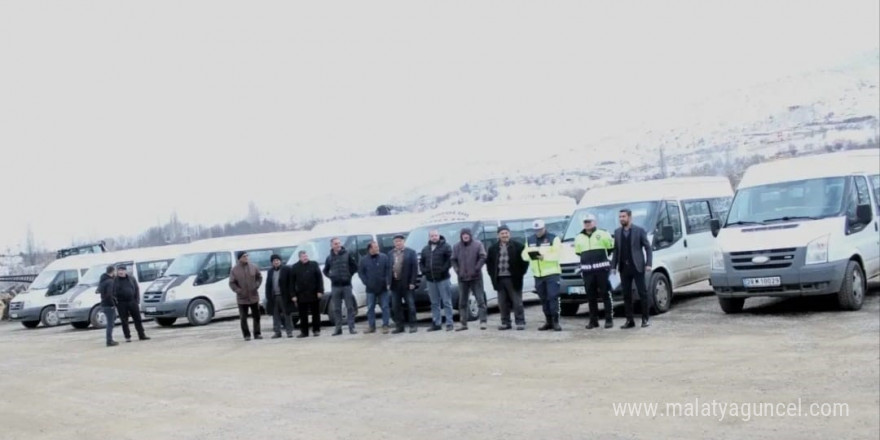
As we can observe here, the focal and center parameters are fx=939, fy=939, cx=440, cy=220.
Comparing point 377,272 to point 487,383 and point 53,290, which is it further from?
point 53,290

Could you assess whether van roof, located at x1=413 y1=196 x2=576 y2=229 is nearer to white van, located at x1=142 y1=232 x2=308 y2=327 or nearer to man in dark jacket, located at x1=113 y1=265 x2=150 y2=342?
white van, located at x1=142 y1=232 x2=308 y2=327

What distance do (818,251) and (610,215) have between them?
4.06 metres

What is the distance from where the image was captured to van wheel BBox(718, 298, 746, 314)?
14.4 m

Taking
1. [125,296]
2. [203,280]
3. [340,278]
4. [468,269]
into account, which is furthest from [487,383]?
[203,280]

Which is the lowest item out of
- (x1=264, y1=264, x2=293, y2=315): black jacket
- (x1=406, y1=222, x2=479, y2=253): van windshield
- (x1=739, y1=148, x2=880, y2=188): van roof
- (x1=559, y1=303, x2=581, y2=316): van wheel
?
(x1=559, y1=303, x2=581, y2=316): van wheel

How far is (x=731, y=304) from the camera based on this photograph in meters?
14.4

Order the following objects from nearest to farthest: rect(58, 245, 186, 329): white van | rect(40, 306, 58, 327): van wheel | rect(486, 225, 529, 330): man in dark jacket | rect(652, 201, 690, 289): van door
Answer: rect(486, 225, 529, 330): man in dark jacket, rect(652, 201, 690, 289): van door, rect(58, 245, 186, 329): white van, rect(40, 306, 58, 327): van wheel


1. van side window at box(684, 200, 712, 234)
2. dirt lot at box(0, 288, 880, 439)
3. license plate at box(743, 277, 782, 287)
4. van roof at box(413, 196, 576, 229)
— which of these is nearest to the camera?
dirt lot at box(0, 288, 880, 439)

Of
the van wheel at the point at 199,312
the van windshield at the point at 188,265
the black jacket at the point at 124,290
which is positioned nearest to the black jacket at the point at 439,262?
the black jacket at the point at 124,290

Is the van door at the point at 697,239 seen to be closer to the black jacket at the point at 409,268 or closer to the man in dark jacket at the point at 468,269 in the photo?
the man in dark jacket at the point at 468,269

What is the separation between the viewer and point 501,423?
8.07 metres

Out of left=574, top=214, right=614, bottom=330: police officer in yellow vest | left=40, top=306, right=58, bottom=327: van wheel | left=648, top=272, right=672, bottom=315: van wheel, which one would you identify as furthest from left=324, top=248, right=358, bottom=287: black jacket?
left=40, top=306, right=58, bottom=327: van wheel

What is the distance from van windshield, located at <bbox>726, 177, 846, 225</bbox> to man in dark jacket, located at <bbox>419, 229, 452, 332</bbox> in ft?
15.2

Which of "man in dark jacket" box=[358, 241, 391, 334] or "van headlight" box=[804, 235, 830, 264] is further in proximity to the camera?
"man in dark jacket" box=[358, 241, 391, 334]
